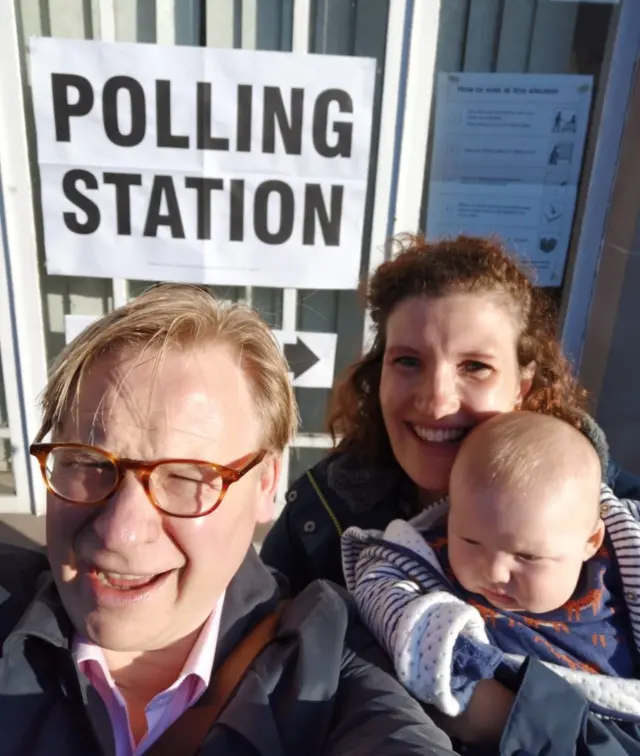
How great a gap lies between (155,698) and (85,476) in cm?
44

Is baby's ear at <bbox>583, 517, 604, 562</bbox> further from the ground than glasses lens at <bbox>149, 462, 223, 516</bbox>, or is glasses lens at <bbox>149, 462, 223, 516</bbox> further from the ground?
glasses lens at <bbox>149, 462, 223, 516</bbox>

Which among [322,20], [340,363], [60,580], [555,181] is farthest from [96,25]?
[60,580]

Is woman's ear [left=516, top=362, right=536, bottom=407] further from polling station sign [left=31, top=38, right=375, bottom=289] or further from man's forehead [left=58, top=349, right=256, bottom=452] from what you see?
polling station sign [left=31, top=38, right=375, bottom=289]

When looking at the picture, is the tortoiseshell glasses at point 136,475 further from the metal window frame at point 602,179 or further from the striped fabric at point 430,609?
the metal window frame at point 602,179

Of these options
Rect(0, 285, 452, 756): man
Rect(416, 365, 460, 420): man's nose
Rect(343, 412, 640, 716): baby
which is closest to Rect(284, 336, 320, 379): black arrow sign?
Rect(416, 365, 460, 420): man's nose

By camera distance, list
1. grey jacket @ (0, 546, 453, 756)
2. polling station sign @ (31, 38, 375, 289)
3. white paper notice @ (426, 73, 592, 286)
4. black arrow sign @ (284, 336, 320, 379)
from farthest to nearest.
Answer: black arrow sign @ (284, 336, 320, 379) → white paper notice @ (426, 73, 592, 286) → polling station sign @ (31, 38, 375, 289) → grey jacket @ (0, 546, 453, 756)

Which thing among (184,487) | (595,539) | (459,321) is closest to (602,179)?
(459,321)

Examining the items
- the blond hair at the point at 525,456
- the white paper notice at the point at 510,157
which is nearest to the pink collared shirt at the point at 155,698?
the blond hair at the point at 525,456

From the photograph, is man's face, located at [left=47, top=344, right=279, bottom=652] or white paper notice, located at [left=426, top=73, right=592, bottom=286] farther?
white paper notice, located at [left=426, top=73, right=592, bottom=286]

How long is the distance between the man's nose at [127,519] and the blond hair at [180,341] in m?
0.20

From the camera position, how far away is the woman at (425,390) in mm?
1600

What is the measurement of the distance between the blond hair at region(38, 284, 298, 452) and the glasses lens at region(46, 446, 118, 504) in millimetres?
105

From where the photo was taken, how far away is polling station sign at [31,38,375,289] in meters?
2.45

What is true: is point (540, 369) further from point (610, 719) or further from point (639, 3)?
point (639, 3)
